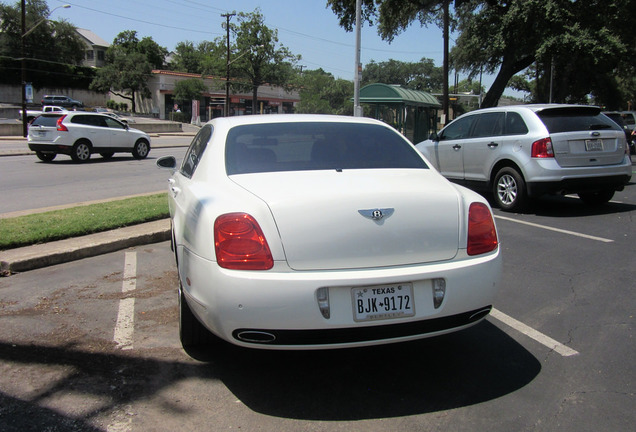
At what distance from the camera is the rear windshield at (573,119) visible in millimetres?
8133

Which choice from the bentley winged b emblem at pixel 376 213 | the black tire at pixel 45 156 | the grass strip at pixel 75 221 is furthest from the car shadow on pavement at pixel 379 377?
the black tire at pixel 45 156

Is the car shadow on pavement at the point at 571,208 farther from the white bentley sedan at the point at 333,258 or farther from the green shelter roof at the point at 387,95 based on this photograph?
the green shelter roof at the point at 387,95

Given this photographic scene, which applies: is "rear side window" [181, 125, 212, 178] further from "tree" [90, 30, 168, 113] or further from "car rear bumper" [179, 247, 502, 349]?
"tree" [90, 30, 168, 113]

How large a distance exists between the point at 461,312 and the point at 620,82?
62820mm

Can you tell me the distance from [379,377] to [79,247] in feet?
13.5

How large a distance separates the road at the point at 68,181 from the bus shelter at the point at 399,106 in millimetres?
10055

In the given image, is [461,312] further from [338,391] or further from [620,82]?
[620,82]

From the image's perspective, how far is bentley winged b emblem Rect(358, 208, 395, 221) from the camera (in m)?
2.92

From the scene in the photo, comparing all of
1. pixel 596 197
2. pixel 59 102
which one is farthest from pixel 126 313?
pixel 59 102

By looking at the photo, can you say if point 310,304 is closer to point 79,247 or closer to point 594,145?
point 79,247

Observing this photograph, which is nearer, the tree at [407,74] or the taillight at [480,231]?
the taillight at [480,231]

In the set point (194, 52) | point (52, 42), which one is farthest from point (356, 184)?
point (194, 52)

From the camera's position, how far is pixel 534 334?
388cm

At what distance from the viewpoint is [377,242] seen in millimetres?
2898
